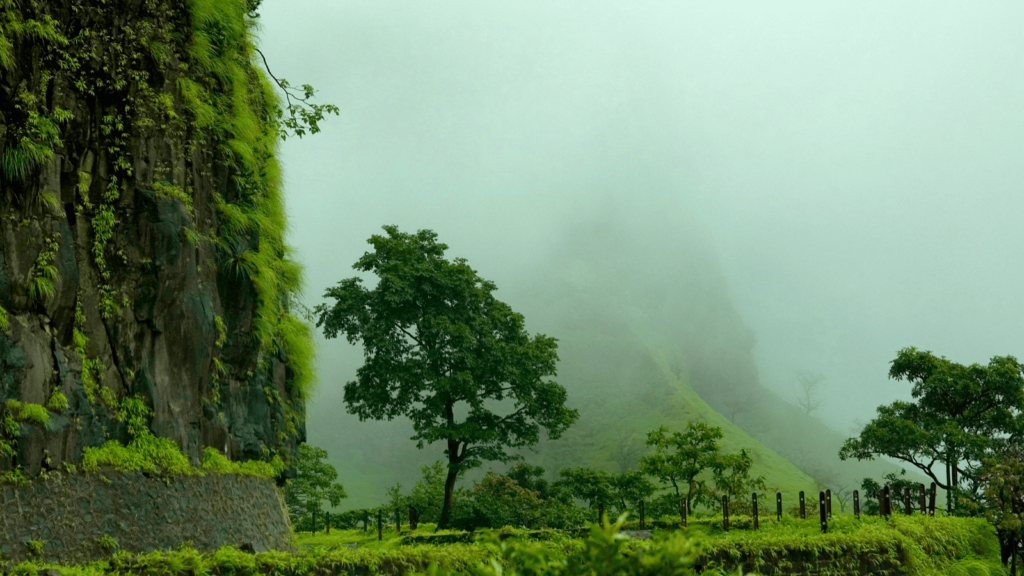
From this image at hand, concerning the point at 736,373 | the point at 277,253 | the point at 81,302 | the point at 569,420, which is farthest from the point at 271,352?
the point at 736,373

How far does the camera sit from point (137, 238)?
10891 millimetres

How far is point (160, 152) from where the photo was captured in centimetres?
1143

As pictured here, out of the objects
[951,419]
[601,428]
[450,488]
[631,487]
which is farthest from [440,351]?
[601,428]

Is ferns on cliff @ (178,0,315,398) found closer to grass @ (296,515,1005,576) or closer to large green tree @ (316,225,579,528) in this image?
grass @ (296,515,1005,576)

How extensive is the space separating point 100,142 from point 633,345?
96097mm

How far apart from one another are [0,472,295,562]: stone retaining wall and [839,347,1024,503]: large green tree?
80.1 feet

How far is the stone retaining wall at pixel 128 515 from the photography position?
839 cm

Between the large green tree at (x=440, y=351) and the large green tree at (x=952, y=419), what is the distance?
12.6 metres

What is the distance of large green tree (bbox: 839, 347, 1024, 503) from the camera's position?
87.5 ft

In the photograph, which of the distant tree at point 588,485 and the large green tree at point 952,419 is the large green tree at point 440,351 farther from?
the large green tree at point 952,419

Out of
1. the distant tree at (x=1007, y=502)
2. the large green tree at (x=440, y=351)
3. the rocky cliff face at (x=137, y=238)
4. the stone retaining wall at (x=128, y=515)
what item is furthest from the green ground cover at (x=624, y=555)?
the large green tree at (x=440, y=351)

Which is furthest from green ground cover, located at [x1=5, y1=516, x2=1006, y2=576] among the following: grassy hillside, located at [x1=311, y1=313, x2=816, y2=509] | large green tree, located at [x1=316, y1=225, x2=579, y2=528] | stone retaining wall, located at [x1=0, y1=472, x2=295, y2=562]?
grassy hillside, located at [x1=311, y1=313, x2=816, y2=509]

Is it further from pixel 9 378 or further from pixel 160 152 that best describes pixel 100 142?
pixel 9 378

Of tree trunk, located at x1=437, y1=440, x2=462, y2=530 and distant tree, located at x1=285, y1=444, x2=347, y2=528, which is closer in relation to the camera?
tree trunk, located at x1=437, y1=440, x2=462, y2=530
